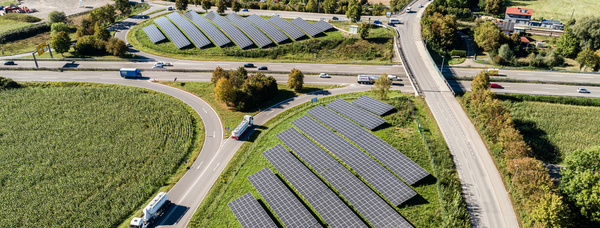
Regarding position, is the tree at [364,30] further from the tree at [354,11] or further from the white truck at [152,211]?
the white truck at [152,211]

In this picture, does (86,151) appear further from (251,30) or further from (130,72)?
(251,30)

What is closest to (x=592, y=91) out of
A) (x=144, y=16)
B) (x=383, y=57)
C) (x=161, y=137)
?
(x=383, y=57)

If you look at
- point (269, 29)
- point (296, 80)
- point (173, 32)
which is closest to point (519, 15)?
point (269, 29)

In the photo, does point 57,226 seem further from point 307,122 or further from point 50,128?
point 307,122

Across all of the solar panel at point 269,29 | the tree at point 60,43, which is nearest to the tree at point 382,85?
the solar panel at point 269,29

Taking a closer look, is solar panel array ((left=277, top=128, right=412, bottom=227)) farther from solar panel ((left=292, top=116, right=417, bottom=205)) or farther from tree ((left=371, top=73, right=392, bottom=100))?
tree ((left=371, top=73, right=392, bottom=100))

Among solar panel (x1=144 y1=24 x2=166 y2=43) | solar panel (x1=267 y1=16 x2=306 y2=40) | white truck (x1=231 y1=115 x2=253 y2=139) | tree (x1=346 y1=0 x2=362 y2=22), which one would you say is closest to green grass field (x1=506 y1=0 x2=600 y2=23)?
tree (x1=346 y1=0 x2=362 y2=22)
